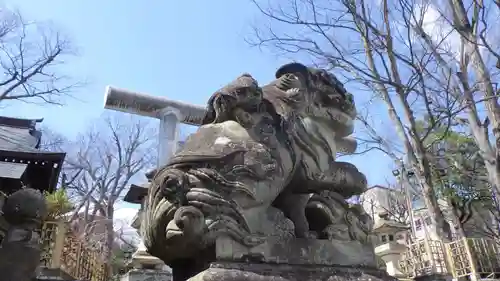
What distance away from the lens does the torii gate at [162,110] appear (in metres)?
8.66

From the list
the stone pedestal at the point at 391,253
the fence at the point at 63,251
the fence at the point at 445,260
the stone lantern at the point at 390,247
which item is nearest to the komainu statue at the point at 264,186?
the fence at the point at 63,251

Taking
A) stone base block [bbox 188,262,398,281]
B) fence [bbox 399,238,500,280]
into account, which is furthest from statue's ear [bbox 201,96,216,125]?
fence [bbox 399,238,500,280]

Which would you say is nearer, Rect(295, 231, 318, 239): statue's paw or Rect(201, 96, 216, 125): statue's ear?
Rect(295, 231, 318, 239): statue's paw

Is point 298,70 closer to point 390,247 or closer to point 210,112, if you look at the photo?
point 210,112

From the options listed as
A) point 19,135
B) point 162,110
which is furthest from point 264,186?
point 19,135

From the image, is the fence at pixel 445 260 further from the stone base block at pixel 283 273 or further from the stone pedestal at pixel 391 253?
the stone base block at pixel 283 273

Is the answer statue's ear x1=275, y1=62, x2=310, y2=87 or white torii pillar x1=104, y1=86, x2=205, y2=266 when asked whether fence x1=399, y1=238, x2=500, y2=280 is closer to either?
white torii pillar x1=104, y1=86, x2=205, y2=266

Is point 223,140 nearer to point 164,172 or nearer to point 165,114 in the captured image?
point 164,172

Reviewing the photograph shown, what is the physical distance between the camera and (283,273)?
7.75 feet

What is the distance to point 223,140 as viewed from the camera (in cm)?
262

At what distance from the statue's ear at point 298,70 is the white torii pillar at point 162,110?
552 centimetres

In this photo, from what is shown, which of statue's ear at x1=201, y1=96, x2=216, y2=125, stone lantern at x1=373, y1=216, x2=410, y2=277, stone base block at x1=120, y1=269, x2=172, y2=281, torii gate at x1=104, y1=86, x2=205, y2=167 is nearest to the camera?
statue's ear at x1=201, y1=96, x2=216, y2=125

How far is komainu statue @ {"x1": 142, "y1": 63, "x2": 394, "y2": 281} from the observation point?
230cm

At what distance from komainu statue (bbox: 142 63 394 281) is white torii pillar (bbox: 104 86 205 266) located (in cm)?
569
